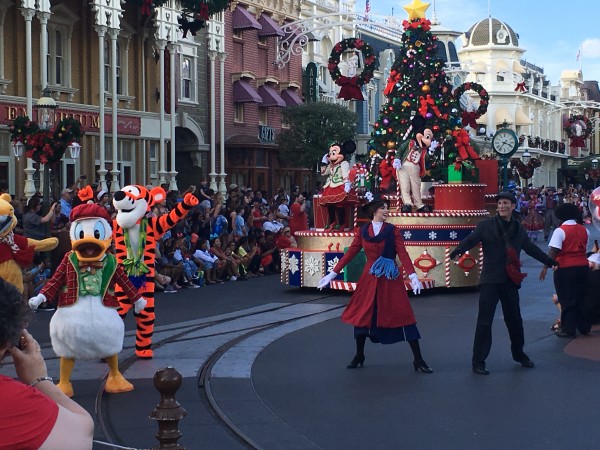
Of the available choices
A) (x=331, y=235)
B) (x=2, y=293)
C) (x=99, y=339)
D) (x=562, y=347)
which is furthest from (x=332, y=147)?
(x=2, y=293)

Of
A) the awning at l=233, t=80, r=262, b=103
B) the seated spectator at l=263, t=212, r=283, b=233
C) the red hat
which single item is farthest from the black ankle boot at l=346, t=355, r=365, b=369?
the awning at l=233, t=80, r=262, b=103

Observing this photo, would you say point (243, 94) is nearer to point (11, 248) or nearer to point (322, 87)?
point (322, 87)

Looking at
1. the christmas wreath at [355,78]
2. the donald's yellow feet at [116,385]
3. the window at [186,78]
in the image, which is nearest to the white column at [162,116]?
the window at [186,78]

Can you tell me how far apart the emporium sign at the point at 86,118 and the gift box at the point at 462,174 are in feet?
29.5

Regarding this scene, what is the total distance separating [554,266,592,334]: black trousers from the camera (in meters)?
11.3

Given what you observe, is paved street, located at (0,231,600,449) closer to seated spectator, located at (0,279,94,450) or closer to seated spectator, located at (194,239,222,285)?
seated spectator, located at (0,279,94,450)

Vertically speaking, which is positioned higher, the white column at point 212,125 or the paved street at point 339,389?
the white column at point 212,125

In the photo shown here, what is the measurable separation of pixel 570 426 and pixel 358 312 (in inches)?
101

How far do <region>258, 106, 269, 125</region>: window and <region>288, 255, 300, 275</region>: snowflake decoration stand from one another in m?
20.2

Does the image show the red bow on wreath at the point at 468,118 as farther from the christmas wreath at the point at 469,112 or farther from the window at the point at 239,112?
the window at the point at 239,112

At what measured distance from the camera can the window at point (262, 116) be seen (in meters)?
36.4

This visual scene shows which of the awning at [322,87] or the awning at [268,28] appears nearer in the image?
the awning at [268,28]

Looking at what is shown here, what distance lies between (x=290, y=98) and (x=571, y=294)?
27.2 m

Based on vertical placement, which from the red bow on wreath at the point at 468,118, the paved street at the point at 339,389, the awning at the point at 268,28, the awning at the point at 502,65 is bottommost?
the paved street at the point at 339,389
